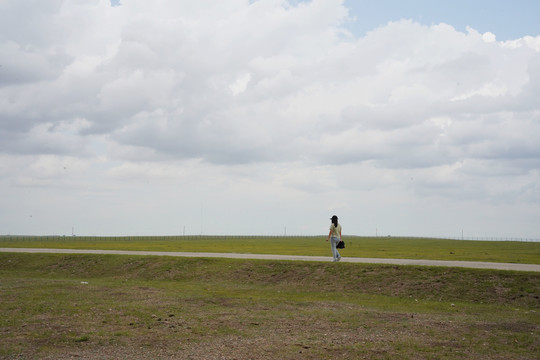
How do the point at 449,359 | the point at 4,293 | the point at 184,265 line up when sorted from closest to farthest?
the point at 449,359 < the point at 4,293 < the point at 184,265

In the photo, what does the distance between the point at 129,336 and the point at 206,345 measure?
2.50m

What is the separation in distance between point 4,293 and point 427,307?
18.2 meters

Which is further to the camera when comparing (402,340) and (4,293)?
(4,293)

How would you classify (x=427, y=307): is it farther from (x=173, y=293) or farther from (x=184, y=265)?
(x=184, y=265)

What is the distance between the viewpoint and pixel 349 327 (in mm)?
15734

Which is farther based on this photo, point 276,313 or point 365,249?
point 365,249

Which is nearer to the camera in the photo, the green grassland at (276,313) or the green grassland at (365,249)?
the green grassland at (276,313)

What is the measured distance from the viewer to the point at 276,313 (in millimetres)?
18188

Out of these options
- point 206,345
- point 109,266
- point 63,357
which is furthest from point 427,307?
point 109,266

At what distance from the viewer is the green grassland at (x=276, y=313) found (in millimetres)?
13188

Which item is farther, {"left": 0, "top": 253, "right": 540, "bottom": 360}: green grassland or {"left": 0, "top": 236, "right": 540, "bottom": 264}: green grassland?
{"left": 0, "top": 236, "right": 540, "bottom": 264}: green grassland

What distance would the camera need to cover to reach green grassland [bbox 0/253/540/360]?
43.3 ft

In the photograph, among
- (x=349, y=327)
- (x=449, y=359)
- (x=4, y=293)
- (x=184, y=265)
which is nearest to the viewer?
(x=449, y=359)

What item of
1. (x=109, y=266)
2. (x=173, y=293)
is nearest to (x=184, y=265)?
(x=109, y=266)
